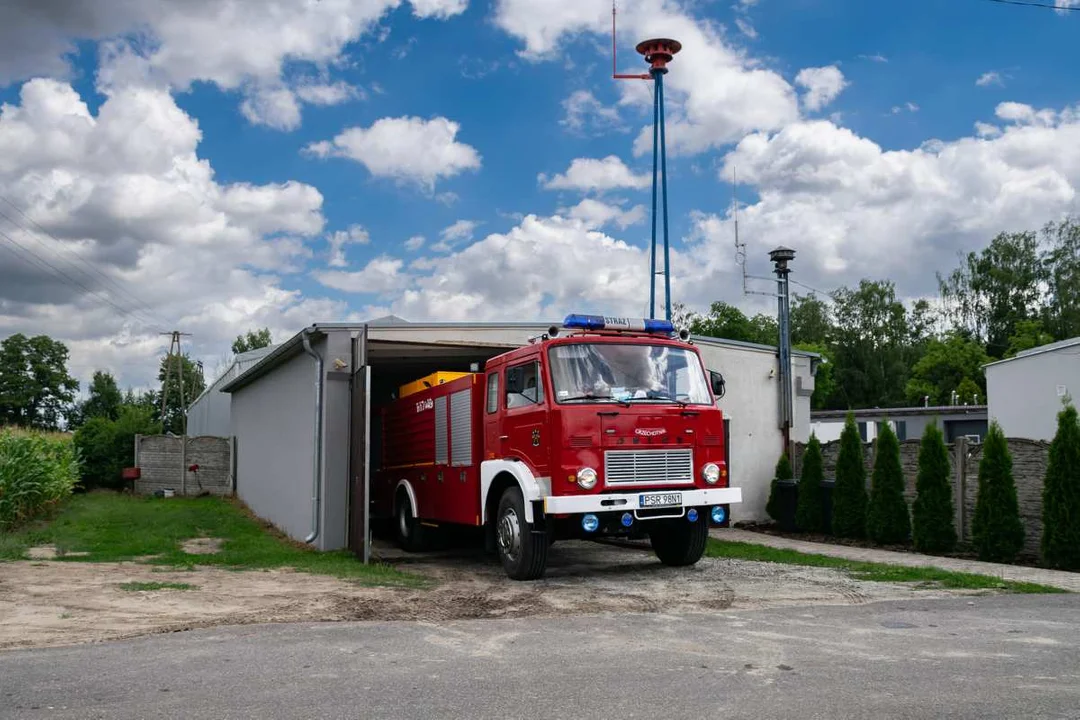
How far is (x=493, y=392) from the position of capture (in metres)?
11.7

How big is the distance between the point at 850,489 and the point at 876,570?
435 centimetres

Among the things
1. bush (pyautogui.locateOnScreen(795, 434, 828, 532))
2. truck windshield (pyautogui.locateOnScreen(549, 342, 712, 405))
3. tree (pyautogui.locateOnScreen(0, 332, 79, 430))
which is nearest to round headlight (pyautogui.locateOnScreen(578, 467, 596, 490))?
truck windshield (pyautogui.locateOnScreen(549, 342, 712, 405))

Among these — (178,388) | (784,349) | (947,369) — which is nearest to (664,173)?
(784,349)

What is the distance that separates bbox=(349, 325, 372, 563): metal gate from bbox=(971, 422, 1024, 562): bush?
814 cm

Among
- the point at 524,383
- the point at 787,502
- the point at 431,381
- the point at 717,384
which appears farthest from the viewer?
the point at 787,502

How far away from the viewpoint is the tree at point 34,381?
77250 millimetres

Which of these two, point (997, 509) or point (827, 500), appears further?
point (827, 500)

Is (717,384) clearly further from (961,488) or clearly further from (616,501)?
(961,488)

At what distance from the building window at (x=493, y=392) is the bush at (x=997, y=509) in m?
6.70

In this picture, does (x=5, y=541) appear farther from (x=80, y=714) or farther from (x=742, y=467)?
(x=742, y=467)

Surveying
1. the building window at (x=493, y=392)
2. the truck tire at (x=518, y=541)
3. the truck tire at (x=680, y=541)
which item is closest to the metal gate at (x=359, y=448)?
the building window at (x=493, y=392)

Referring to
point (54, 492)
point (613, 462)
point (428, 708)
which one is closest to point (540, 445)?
point (613, 462)

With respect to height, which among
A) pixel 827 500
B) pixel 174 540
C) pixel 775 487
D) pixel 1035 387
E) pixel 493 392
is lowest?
pixel 174 540

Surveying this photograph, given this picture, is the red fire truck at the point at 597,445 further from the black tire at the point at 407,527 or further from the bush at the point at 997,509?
the bush at the point at 997,509
